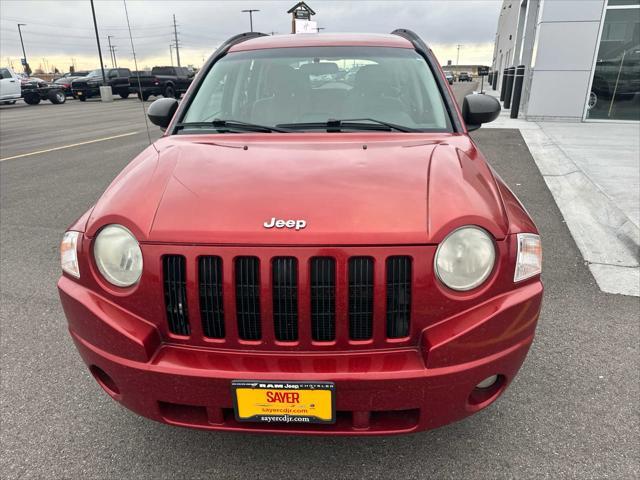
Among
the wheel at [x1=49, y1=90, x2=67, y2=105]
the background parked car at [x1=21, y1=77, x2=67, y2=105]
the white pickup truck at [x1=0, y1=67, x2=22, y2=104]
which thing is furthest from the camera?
the wheel at [x1=49, y1=90, x2=67, y2=105]

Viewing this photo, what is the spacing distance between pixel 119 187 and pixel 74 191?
18.1ft

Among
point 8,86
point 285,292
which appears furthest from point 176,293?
point 8,86

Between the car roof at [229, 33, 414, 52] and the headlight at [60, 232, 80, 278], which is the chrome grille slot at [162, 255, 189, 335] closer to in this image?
the headlight at [60, 232, 80, 278]

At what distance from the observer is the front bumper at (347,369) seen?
68.0 inches

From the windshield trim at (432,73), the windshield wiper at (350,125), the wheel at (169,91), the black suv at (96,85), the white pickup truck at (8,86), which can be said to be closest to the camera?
the windshield wiper at (350,125)

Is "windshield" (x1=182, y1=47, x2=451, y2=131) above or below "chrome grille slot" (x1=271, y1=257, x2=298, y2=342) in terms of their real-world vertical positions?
above

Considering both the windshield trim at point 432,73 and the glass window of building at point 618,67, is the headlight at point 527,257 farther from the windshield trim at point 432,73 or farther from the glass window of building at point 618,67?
the glass window of building at point 618,67

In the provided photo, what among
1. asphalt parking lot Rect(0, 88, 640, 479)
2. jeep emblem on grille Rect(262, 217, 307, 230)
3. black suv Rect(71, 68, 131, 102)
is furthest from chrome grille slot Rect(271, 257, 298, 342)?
black suv Rect(71, 68, 131, 102)

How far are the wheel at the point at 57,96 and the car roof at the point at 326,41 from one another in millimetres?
29681

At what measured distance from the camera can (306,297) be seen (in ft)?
5.67

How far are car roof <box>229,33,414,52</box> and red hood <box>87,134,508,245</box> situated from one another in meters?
1.20

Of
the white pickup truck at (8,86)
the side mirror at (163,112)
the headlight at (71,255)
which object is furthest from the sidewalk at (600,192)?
the white pickup truck at (8,86)

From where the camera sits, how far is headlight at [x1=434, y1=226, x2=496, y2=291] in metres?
1.76

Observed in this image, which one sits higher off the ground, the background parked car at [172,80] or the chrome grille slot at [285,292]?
the chrome grille slot at [285,292]
